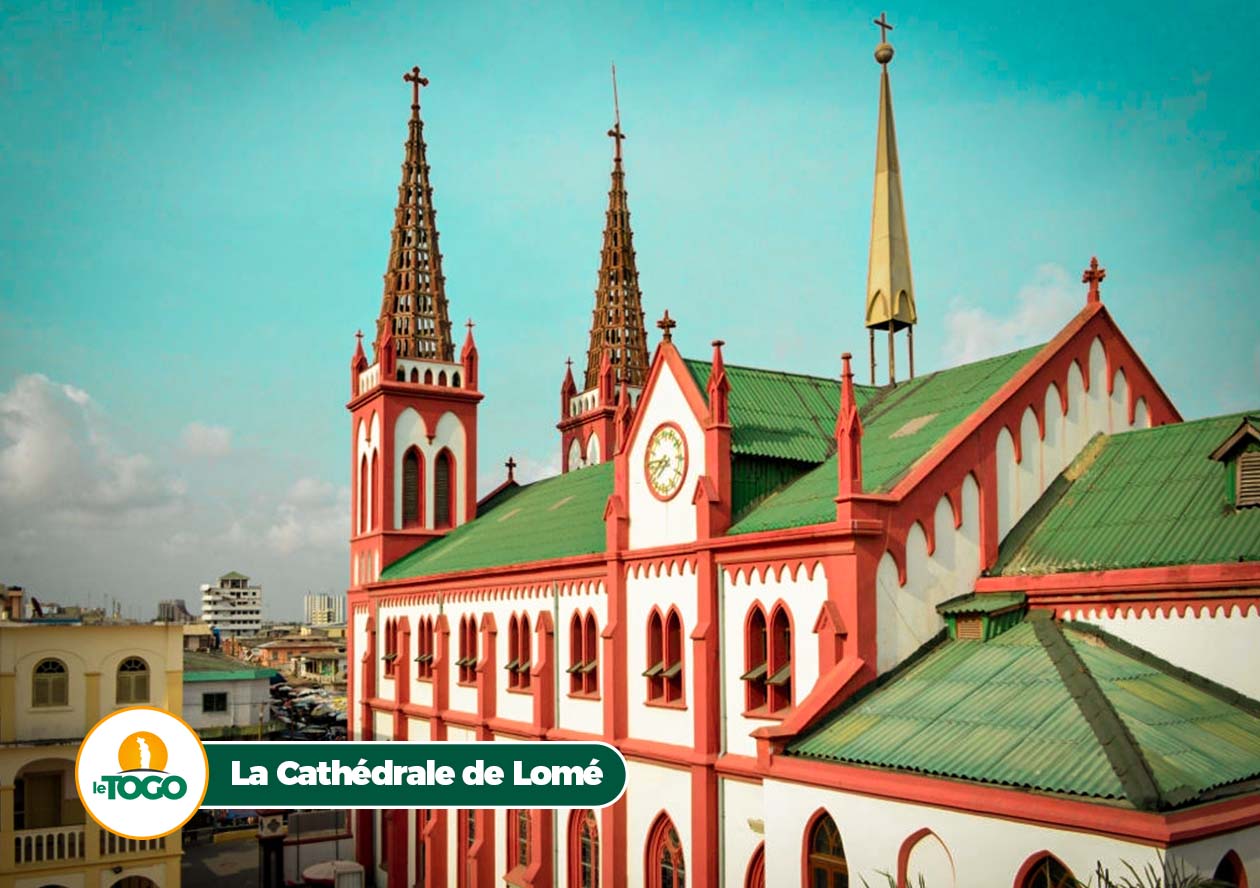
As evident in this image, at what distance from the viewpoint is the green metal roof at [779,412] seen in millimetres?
29031

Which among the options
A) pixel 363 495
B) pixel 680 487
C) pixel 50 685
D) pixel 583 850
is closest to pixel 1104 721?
pixel 680 487

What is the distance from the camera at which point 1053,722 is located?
1894 centimetres

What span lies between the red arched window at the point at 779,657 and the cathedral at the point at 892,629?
6cm

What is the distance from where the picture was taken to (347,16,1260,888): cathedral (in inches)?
720

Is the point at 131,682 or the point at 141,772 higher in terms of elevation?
the point at 141,772

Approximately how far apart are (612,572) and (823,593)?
8581mm

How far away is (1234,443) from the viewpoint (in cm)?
2200

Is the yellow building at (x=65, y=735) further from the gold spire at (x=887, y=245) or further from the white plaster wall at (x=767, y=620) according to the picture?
the gold spire at (x=887, y=245)

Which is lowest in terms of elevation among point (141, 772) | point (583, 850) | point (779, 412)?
point (583, 850)

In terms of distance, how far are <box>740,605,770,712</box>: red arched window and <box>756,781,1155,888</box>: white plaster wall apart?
3564 millimetres

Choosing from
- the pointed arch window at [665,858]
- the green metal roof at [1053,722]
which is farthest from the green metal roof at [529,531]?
the green metal roof at [1053,722]

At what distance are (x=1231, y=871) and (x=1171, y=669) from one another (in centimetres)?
446

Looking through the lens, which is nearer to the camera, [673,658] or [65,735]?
[673,658]

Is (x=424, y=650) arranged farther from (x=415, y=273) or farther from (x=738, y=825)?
(x=738, y=825)
